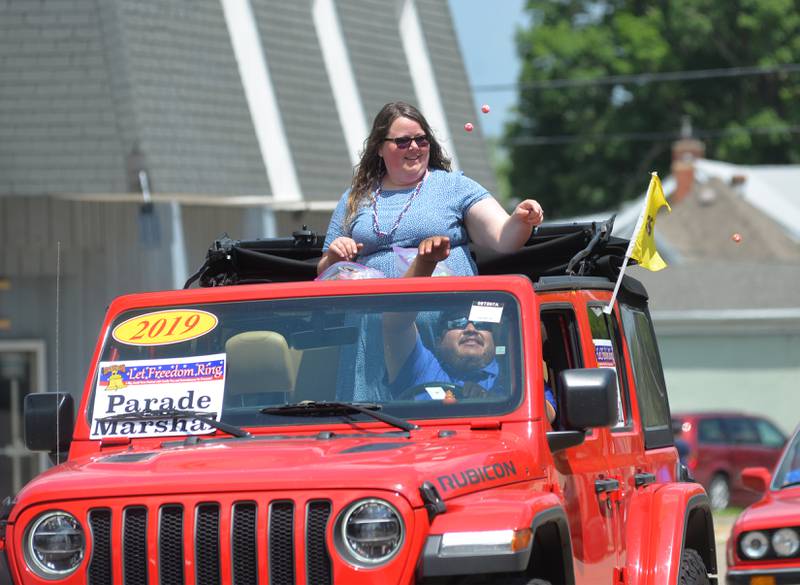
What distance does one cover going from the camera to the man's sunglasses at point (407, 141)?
7.18 metres

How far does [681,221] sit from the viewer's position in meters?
49.7

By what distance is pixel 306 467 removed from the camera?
5.32 metres

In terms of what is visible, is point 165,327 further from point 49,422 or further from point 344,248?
point 344,248

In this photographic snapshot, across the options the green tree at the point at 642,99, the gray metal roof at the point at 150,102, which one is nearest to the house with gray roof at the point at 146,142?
the gray metal roof at the point at 150,102

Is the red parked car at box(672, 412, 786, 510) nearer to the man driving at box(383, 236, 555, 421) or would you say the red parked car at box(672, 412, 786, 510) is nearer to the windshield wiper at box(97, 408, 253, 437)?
the man driving at box(383, 236, 555, 421)

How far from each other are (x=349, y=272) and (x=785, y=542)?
179 inches

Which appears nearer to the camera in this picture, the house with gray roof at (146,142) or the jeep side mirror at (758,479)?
the jeep side mirror at (758,479)

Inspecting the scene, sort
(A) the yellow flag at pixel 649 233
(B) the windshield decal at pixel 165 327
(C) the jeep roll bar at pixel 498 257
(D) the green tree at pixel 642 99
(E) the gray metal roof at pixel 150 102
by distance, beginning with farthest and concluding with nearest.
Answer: (D) the green tree at pixel 642 99 → (E) the gray metal roof at pixel 150 102 → (C) the jeep roll bar at pixel 498 257 → (A) the yellow flag at pixel 649 233 → (B) the windshield decal at pixel 165 327

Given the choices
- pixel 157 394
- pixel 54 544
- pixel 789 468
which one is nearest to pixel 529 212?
pixel 157 394

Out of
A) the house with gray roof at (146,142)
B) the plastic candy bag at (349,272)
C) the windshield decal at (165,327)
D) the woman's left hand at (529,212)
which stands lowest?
the windshield decal at (165,327)

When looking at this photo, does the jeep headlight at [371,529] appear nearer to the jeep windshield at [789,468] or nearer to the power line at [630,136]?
the jeep windshield at [789,468]

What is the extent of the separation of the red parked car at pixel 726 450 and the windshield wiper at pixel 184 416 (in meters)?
21.5

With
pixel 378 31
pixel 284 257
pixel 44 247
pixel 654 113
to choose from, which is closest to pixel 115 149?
pixel 44 247

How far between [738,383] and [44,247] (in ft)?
81.8
